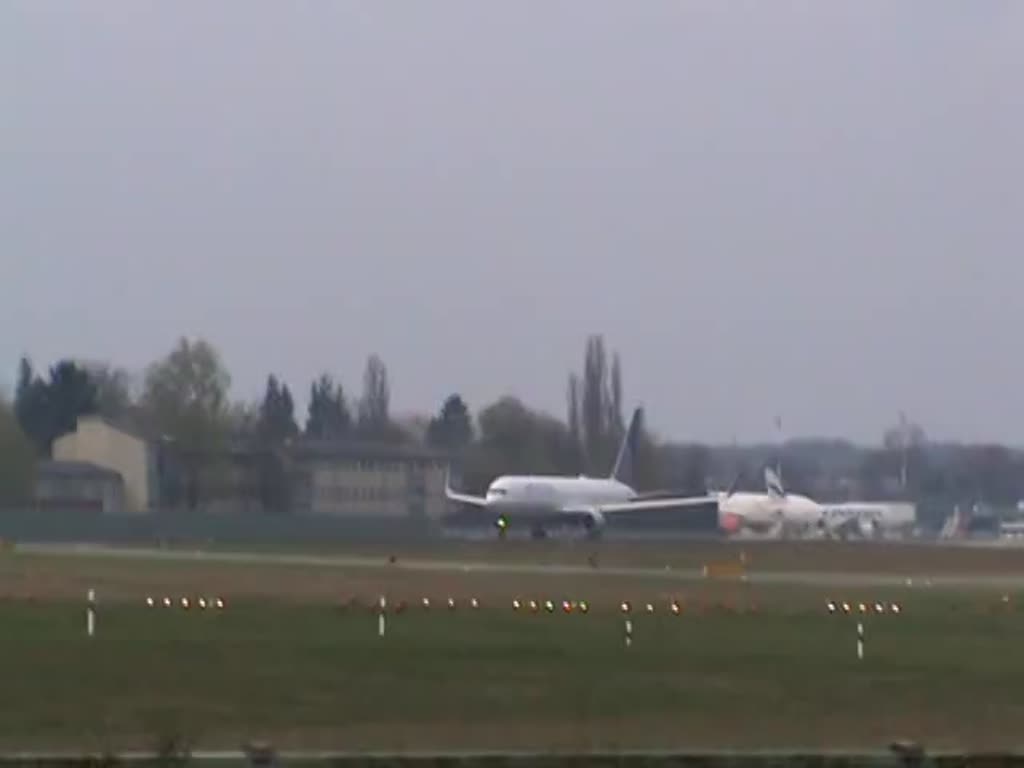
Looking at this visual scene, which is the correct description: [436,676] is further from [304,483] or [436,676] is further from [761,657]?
[304,483]

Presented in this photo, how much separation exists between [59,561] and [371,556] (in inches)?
641

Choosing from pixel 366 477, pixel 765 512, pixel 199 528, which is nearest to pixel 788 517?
pixel 765 512

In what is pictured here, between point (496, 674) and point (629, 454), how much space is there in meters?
115

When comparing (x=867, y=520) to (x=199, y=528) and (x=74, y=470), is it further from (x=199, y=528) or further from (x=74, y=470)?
(x=199, y=528)

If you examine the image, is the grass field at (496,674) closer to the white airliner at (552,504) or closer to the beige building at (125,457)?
the white airliner at (552,504)

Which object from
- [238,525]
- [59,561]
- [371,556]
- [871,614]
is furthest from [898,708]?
[238,525]

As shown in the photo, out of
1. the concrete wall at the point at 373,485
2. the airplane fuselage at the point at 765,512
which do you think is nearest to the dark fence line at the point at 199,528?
the airplane fuselage at the point at 765,512

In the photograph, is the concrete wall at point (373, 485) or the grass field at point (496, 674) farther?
the concrete wall at point (373, 485)

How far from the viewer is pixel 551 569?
71.6 m

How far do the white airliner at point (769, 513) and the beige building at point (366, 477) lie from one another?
24.0 meters

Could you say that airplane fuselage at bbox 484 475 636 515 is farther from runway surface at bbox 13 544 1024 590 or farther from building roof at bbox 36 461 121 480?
runway surface at bbox 13 544 1024 590

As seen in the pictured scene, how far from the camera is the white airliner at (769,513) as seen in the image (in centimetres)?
13562

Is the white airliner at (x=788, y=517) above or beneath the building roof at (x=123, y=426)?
beneath

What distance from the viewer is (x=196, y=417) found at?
15250 centimetres
